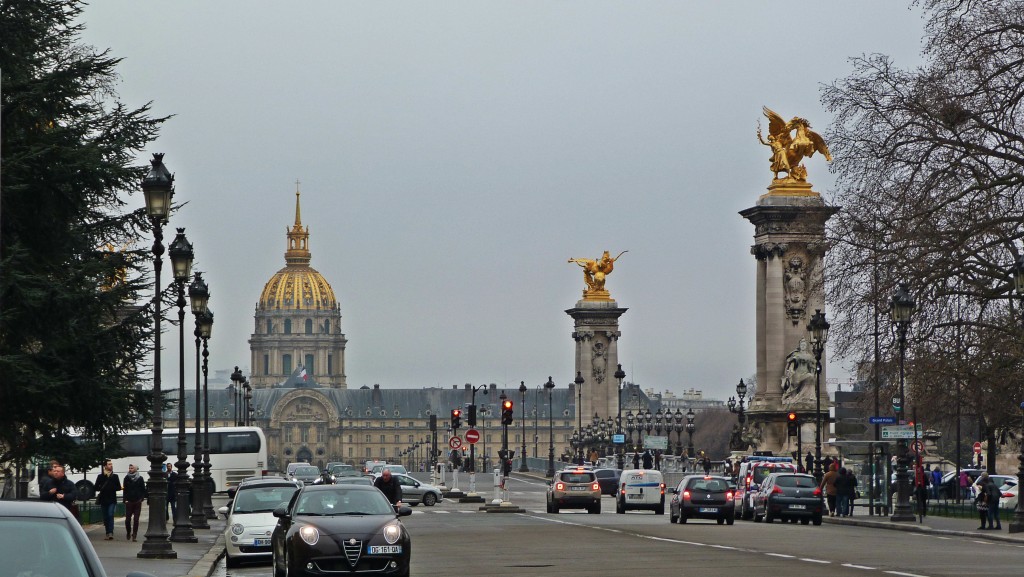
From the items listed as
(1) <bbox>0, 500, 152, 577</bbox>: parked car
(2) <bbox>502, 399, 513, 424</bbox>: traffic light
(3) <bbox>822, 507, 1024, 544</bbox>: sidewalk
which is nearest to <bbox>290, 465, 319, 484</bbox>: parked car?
(2) <bbox>502, 399, 513, 424</bbox>: traffic light

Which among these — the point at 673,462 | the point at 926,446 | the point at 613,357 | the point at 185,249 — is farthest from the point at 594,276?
the point at 185,249

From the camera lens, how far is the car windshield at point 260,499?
94.0ft

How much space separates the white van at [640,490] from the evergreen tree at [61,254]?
76.9 feet

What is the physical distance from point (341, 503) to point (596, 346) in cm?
9775

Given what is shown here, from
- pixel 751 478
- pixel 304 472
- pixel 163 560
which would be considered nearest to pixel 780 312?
pixel 751 478

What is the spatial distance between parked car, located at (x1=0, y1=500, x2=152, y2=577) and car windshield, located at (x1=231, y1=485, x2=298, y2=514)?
19.5 meters

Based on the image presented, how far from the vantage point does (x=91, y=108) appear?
105 ft

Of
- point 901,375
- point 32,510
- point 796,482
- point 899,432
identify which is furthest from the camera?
point 796,482

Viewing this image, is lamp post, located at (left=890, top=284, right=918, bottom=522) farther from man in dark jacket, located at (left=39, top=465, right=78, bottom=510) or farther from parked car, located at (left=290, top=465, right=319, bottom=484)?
parked car, located at (left=290, top=465, right=319, bottom=484)

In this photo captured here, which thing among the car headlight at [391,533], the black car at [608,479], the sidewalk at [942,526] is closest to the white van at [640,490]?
the sidewalk at [942,526]

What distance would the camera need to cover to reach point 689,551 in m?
27.8

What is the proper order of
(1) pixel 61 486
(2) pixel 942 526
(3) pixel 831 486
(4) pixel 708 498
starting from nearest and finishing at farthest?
1. (1) pixel 61 486
2. (2) pixel 942 526
3. (4) pixel 708 498
4. (3) pixel 831 486

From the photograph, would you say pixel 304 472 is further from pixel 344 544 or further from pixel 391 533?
pixel 344 544

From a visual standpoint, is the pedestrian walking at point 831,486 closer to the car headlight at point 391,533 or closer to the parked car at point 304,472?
the car headlight at point 391,533
